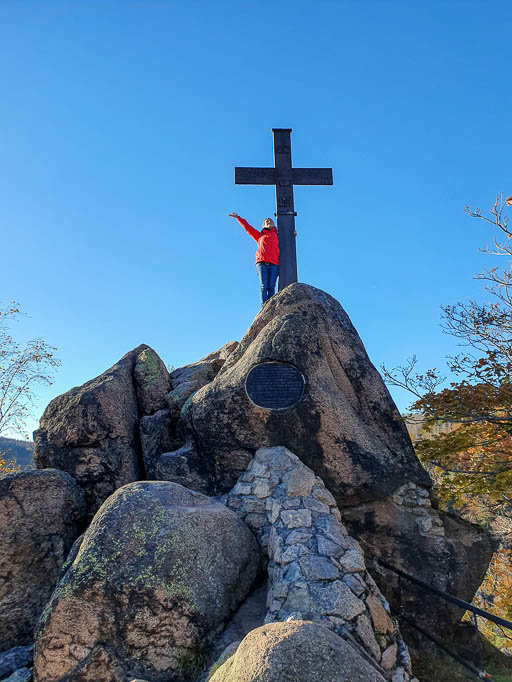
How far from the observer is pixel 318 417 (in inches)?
254

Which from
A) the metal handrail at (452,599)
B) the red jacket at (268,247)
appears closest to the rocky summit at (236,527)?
the metal handrail at (452,599)

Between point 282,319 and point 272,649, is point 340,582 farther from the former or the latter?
→ point 282,319

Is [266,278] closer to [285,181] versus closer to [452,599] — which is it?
[285,181]

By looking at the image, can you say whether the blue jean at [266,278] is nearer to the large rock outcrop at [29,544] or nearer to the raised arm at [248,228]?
the raised arm at [248,228]

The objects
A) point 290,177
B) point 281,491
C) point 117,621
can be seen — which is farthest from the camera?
point 290,177

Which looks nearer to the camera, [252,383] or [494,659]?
[252,383]

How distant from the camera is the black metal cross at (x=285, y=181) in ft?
34.3

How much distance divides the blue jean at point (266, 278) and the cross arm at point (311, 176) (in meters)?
2.22

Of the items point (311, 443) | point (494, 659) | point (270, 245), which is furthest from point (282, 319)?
point (494, 659)

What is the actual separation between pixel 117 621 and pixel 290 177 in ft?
29.4

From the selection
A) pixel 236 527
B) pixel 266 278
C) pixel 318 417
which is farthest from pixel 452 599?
pixel 266 278

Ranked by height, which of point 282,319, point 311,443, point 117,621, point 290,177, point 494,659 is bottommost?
point 494,659

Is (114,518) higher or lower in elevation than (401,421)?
lower

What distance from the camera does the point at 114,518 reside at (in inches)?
188
